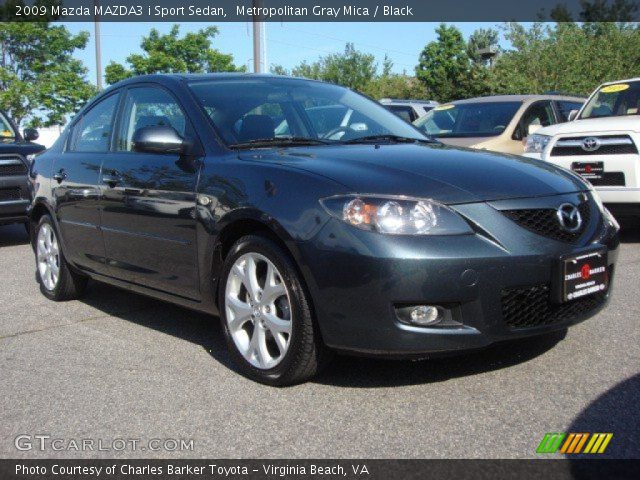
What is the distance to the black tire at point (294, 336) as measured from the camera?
364cm

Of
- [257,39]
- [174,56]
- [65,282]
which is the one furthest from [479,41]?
[65,282]

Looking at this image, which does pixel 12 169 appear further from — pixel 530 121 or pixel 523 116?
pixel 530 121

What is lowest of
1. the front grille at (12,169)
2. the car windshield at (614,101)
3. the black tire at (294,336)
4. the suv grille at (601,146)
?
the black tire at (294,336)

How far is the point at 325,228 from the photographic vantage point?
3.51 m

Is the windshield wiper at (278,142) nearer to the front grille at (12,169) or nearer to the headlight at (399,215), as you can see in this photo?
the headlight at (399,215)

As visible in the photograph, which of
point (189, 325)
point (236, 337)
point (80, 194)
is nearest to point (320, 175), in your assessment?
point (236, 337)

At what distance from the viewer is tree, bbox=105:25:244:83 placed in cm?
4097

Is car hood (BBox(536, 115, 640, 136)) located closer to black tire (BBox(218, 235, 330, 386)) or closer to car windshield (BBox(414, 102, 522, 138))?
car windshield (BBox(414, 102, 522, 138))

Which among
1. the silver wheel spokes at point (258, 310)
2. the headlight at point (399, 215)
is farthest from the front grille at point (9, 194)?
the headlight at point (399, 215)

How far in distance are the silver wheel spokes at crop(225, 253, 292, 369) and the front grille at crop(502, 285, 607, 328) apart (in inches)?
39.6

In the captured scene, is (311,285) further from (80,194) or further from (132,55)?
(132,55)

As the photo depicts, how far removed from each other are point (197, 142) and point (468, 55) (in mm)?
63802

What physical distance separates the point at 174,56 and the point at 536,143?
1393 inches

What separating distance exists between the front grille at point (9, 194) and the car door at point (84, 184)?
3.82 meters
